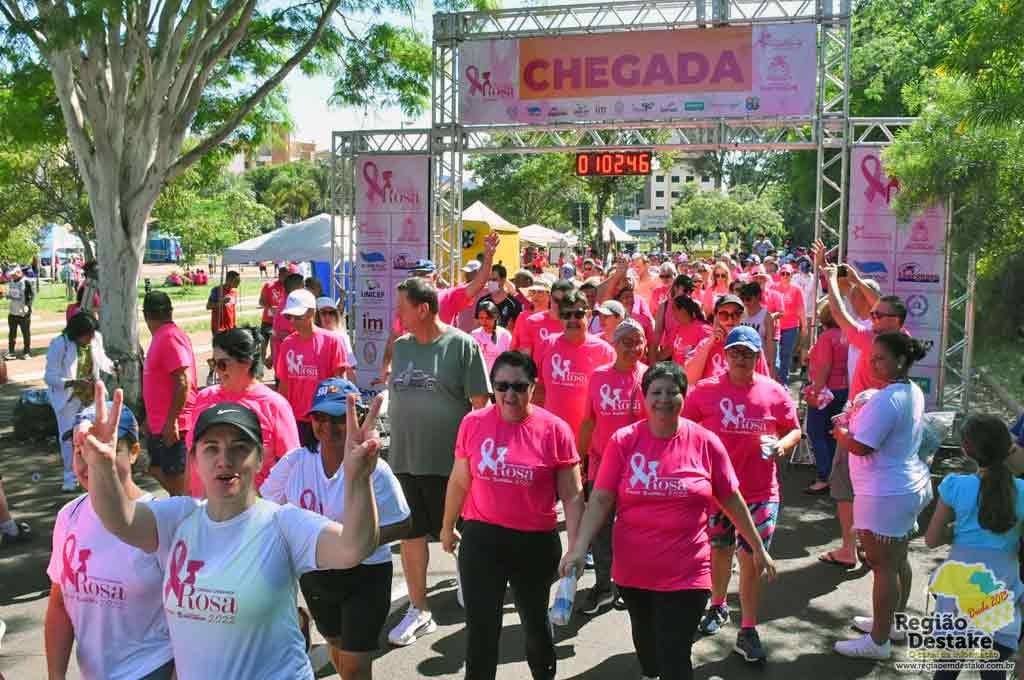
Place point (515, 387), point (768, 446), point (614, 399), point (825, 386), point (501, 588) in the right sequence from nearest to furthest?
point (501, 588), point (515, 387), point (768, 446), point (614, 399), point (825, 386)

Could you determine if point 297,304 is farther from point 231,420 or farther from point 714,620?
point 231,420

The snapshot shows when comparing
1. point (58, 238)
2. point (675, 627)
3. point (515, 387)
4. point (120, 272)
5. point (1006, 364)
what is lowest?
point (675, 627)

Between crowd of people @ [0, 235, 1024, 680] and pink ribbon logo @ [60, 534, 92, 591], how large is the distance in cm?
1

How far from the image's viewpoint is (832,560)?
23.5 feet

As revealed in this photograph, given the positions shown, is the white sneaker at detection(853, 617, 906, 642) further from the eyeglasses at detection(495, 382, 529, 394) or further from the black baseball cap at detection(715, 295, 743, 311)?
the eyeglasses at detection(495, 382, 529, 394)

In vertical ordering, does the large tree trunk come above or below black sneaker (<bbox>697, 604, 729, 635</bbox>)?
above

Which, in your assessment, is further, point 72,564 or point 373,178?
point 373,178

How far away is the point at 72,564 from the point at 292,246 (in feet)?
54.3

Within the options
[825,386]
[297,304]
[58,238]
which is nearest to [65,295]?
[58,238]

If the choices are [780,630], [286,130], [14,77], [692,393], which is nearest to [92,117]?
[14,77]

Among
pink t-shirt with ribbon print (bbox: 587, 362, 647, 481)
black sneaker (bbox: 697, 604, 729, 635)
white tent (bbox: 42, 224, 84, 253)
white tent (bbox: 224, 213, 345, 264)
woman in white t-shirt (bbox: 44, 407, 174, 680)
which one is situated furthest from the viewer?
white tent (bbox: 42, 224, 84, 253)

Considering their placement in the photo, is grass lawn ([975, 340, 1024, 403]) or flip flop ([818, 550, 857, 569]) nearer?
flip flop ([818, 550, 857, 569])

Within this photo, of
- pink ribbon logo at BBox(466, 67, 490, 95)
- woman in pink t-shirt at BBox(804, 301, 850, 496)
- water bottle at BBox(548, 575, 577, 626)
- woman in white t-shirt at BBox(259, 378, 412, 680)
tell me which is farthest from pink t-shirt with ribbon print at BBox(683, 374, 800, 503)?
pink ribbon logo at BBox(466, 67, 490, 95)

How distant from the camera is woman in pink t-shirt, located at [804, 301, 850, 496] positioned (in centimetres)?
834
